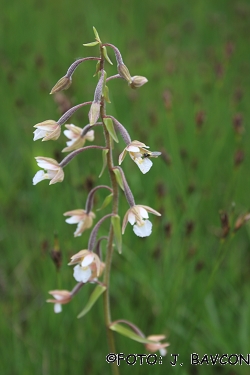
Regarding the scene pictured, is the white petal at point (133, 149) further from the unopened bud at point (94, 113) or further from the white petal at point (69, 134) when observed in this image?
the white petal at point (69, 134)

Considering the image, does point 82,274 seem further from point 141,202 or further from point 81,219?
point 141,202

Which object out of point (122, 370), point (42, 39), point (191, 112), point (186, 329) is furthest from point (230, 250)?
point (42, 39)

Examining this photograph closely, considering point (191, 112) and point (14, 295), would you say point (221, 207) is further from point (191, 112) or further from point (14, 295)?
point (14, 295)

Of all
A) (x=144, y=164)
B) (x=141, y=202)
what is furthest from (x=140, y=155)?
(x=141, y=202)

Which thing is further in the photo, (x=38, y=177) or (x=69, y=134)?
(x=69, y=134)

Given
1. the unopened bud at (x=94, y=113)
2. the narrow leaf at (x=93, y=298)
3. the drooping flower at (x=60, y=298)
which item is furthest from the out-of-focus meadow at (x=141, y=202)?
the unopened bud at (x=94, y=113)

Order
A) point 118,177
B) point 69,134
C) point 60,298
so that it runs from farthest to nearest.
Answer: point 60,298 < point 69,134 < point 118,177
